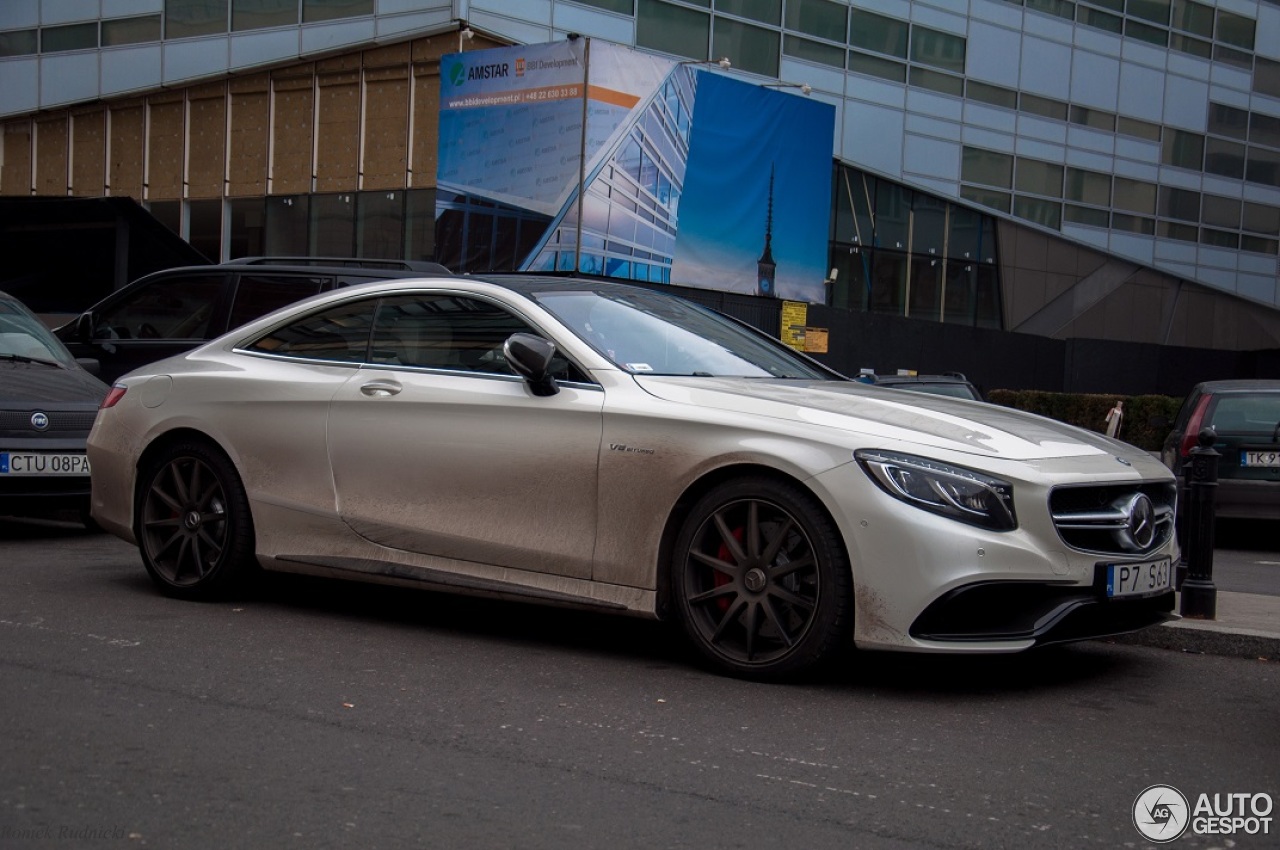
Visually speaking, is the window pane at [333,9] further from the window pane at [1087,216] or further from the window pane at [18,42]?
the window pane at [1087,216]

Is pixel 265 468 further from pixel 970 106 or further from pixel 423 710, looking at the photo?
pixel 970 106

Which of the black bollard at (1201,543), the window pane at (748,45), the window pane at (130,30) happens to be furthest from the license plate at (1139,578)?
the window pane at (130,30)

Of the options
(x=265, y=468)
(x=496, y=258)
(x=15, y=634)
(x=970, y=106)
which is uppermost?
(x=970, y=106)

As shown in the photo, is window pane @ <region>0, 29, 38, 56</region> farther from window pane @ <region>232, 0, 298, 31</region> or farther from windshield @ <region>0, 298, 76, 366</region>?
windshield @ <region>0, 298, 76, 366</region>

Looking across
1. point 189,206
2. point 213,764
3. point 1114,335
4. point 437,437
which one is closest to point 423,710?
Result: point 213,764

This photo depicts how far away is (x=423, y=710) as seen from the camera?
16.2 feet

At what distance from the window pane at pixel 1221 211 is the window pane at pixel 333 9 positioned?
2675 centimetres

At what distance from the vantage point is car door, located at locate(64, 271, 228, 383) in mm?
11297

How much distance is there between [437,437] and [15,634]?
1.89 m

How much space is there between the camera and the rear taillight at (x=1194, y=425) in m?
12.7

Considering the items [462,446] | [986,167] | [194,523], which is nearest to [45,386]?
[194,523]

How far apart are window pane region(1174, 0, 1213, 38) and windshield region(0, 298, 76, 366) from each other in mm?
40381

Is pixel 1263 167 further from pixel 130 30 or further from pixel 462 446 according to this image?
pixel 462 446

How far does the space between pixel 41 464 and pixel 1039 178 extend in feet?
118
